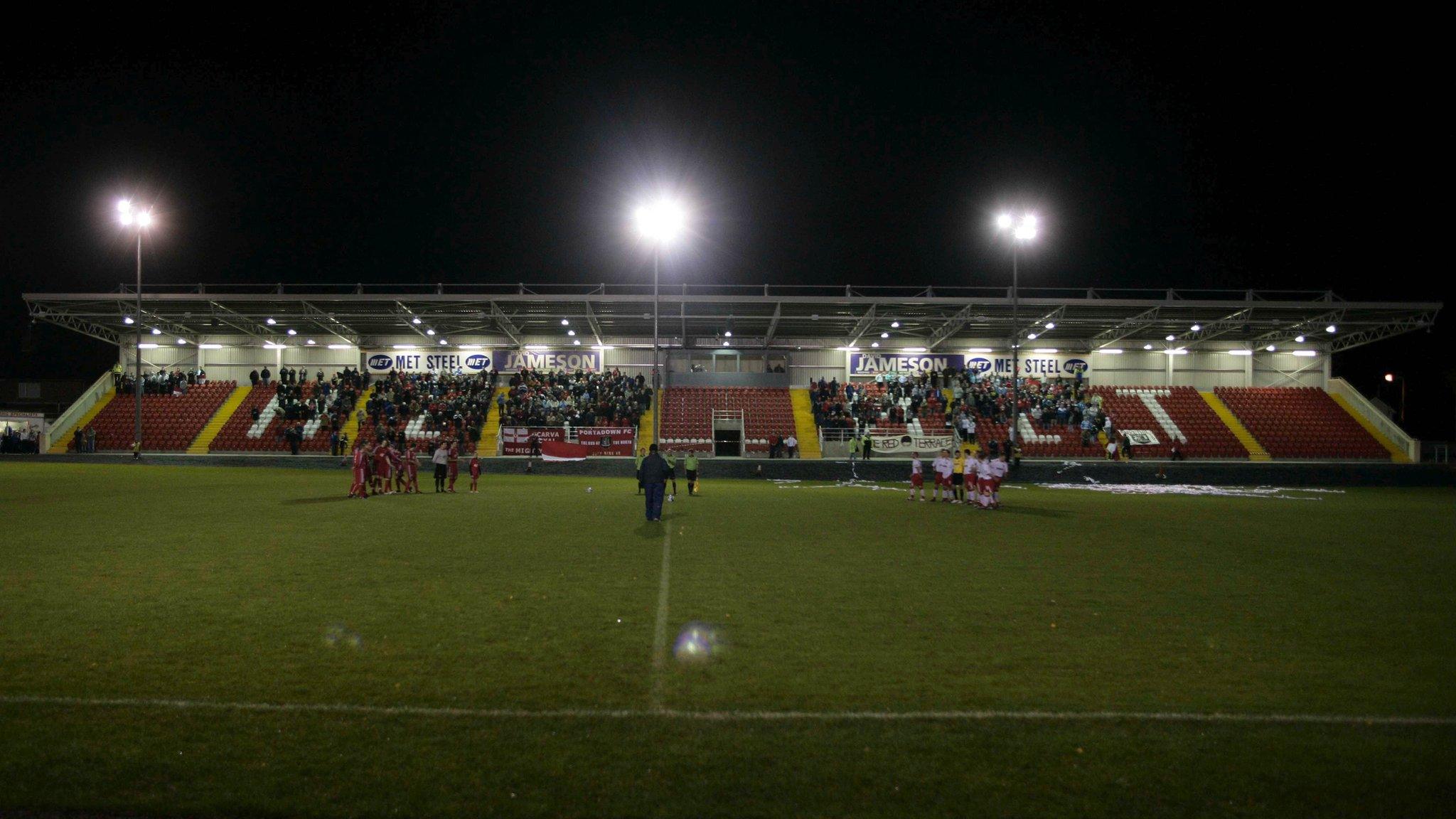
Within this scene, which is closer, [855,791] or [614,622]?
[855,791]

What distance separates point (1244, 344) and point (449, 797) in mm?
53292

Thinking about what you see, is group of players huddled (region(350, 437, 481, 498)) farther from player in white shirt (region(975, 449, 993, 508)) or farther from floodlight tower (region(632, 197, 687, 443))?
player in white shirt (region(975, 449, 993, 508))

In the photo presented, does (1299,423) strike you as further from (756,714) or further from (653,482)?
(756,714)

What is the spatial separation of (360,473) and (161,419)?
1152 inches

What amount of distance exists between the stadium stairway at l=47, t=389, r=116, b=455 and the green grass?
34.1 metres

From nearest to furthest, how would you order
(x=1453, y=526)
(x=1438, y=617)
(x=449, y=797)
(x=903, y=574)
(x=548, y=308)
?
(x=449, y=797) < (x=1438, y=617) < (x=903, y=574) < (x=1453, y=526) < (x=548, y=308)

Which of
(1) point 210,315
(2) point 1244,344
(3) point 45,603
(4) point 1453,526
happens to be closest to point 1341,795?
(3) point 45,603

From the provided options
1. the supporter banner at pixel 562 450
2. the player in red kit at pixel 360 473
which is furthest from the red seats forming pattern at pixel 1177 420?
the player in red kit at pixel 360 473

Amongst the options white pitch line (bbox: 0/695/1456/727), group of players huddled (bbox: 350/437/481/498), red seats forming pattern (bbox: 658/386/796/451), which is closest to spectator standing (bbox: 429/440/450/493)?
group of players huddled (bbox: 350/437/481/498)

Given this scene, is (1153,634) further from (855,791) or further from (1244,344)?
(1244,344)

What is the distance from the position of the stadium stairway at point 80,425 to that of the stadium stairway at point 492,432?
18.1 m

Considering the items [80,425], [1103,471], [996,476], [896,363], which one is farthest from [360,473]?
[896,363]

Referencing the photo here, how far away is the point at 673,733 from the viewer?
15.1ft

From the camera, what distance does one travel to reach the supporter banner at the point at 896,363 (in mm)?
46438
